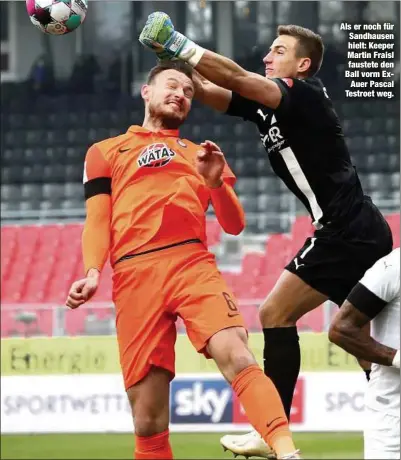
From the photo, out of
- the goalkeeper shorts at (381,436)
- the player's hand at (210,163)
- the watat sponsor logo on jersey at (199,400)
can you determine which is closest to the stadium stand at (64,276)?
the watat sponsor logo on jersey at (199,400)

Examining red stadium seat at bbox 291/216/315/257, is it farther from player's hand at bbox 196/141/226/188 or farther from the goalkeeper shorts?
the goalkeeper shorts

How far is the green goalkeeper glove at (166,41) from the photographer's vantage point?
15.2 feet

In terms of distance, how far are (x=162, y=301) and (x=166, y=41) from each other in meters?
1.07

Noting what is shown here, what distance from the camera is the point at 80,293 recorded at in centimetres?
469

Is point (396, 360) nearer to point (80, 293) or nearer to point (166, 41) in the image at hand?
point (80, 293)

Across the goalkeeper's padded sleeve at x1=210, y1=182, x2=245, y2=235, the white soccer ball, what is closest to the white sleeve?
the goalkeeper's padded sleeve at x1=210, y1=182, x2=245, y2=235

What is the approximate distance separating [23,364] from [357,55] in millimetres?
6112

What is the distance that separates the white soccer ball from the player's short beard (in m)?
0.51

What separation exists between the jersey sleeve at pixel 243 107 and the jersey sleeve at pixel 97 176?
63 centimetres

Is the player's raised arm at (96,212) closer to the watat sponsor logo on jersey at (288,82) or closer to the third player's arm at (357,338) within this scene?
the watat sponsor logo on jersey at (288,82)

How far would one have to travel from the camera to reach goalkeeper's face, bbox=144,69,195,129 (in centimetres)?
512

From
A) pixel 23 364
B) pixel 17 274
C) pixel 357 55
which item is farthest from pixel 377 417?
pixel 17 274

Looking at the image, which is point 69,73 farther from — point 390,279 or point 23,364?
point 390,279

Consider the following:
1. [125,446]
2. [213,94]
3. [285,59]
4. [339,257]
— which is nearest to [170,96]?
[213,94]
